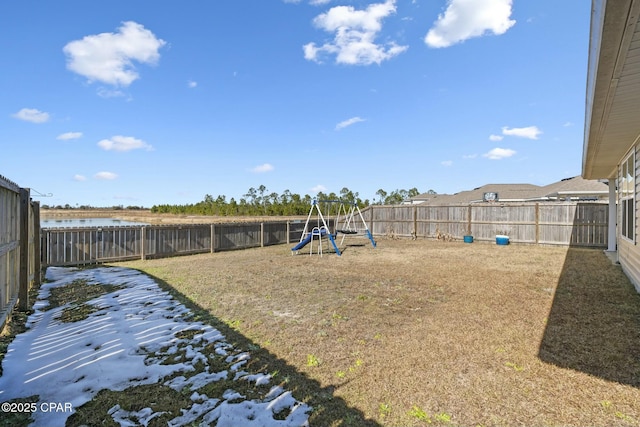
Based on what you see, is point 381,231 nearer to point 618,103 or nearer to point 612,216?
point 612,216

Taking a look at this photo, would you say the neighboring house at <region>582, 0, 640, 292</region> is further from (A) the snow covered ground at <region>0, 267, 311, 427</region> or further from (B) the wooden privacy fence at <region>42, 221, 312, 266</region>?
(B) the wooden privacy fence at <region>42, 221, 312, 266</region>

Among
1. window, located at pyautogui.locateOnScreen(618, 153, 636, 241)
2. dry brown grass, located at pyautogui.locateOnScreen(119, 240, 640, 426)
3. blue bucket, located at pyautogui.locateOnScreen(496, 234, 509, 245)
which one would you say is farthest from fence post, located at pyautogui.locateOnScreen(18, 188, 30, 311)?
blue bucket, located at pyautogui.locateOnScreen(496, 234, 509, 245)

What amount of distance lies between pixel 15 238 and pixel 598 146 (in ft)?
32.7

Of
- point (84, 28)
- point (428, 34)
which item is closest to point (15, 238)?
point (84, 28)

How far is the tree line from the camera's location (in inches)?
1517

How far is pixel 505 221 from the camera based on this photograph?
14.1 metres

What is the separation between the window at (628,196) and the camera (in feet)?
21.4

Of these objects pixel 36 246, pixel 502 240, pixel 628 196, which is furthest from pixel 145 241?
pixel 502 240

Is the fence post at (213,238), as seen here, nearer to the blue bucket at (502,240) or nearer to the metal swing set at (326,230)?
the metal swing set at (326,230)

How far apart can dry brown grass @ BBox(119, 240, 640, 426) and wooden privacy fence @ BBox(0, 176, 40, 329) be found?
2.23m

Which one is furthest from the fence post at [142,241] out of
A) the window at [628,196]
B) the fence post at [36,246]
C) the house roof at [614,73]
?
the window at [628,196]

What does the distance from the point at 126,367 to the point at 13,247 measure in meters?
2.89

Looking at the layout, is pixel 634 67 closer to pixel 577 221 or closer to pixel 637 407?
pixel 637 407

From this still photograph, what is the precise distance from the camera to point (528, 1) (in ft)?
25.5
